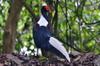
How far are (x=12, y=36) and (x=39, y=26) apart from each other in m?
0.60

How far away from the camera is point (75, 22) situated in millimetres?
4125

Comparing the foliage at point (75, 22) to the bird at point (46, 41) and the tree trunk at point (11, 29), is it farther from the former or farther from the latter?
the bird at point (46, 41)

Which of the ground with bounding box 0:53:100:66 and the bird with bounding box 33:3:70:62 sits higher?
the bird with bounding box 33:3:70:62

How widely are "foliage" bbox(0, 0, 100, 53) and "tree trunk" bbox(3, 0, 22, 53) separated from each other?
0.54m

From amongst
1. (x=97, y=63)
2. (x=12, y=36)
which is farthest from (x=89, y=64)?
(x=12, y=36)

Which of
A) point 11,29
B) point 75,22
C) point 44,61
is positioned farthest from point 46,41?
point 75,22

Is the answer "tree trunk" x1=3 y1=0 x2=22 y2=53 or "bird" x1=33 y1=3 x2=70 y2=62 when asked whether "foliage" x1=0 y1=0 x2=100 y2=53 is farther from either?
"bird" x1=33 y1=3 x2=70 y2=62

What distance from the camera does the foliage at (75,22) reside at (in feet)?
12.9

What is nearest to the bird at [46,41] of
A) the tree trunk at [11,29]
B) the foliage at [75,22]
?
the tree trunk at [11,29]

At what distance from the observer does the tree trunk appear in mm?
3186

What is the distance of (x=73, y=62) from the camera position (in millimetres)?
2734

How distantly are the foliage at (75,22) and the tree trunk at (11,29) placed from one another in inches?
21.3

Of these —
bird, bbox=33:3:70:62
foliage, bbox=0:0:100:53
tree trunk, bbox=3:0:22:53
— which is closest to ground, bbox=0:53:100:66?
bird, bbox=33:3:70:62

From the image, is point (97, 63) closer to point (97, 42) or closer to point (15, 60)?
point (15, 60)
